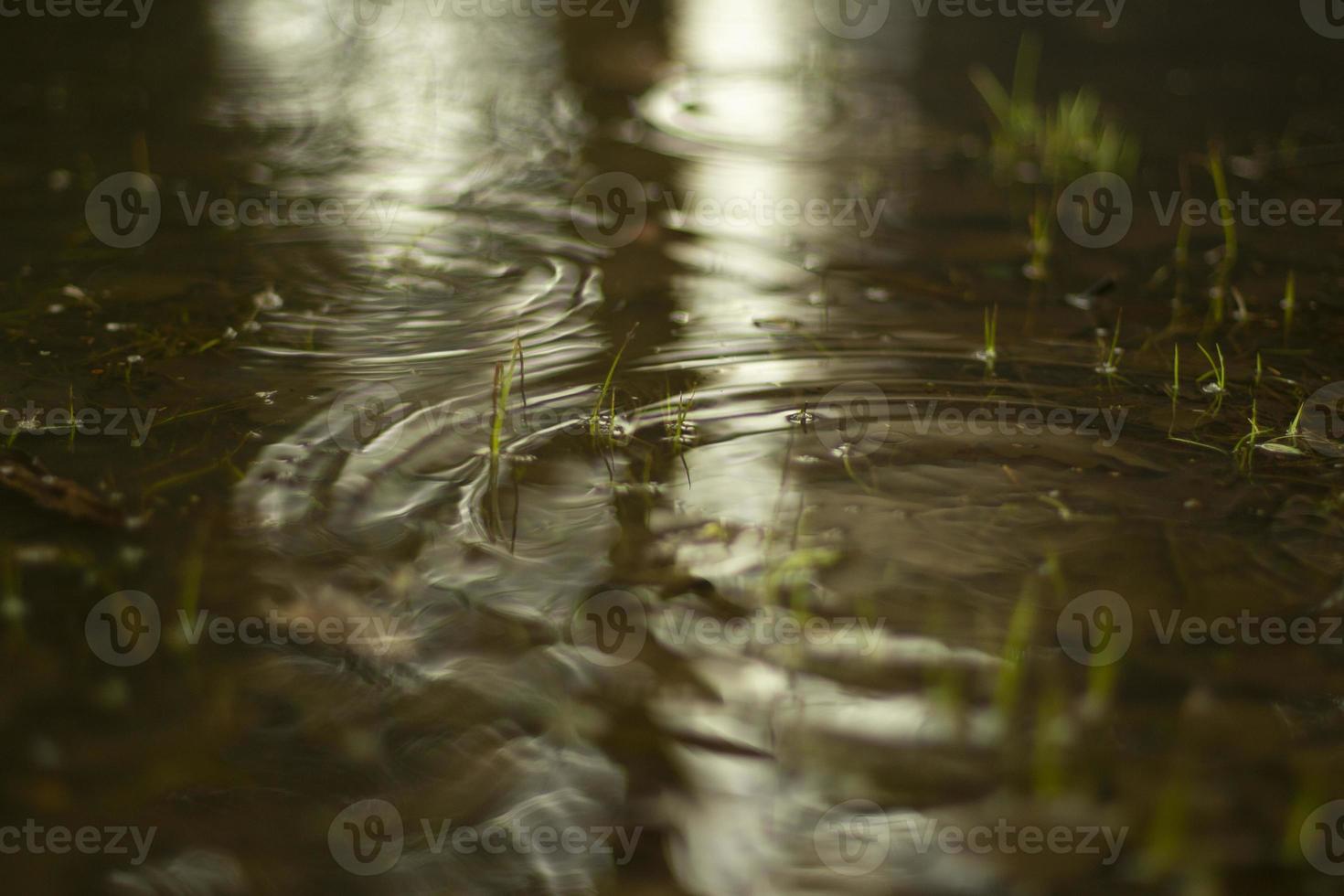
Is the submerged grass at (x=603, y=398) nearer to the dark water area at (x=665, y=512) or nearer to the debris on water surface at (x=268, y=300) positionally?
the dark water area at (x=665, y=512)

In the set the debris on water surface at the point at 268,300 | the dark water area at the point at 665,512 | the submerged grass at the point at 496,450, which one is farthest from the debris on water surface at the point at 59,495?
the debris on water surface at the point at 268,300

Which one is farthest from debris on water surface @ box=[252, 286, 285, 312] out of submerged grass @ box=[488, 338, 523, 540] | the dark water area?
submerged grass @ box=[488, 338, 523, 540]

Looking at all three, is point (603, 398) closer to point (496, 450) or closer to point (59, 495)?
point (496, 450)

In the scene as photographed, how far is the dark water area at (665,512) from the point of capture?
1382 mm

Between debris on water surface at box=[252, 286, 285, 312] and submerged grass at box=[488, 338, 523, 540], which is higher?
debris on water surface at box=[252, 286, 285, 312]

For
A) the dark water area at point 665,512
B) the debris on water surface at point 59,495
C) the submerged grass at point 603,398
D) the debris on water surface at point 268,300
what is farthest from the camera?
the debris on water surface at point 268,300

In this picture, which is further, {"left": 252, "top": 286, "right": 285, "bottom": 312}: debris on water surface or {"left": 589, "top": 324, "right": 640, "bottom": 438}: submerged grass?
{"left": 252, "top": 286, "right": 285, "bottom": 312}: debris on water surface

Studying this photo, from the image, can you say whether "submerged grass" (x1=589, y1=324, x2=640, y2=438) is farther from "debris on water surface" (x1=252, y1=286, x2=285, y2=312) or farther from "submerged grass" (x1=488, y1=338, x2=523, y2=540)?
"debris on water surface" (x1=252, y1=286, x2=285, y2=312)

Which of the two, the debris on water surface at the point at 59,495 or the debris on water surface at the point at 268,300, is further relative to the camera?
the debris on water surface at the point at 268,300

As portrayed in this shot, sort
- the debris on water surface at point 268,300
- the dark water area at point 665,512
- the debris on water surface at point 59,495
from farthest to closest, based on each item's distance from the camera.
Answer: the debris on water surface at point 268,300 < the debris on water surface at point 59,495 < the dark water area at point 665,512

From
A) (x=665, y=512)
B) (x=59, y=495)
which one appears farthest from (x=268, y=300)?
(x=665, y=512)

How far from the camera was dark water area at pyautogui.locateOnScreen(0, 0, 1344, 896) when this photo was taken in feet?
4.53

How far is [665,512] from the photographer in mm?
1904

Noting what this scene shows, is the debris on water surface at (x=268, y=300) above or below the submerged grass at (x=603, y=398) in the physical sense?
above
